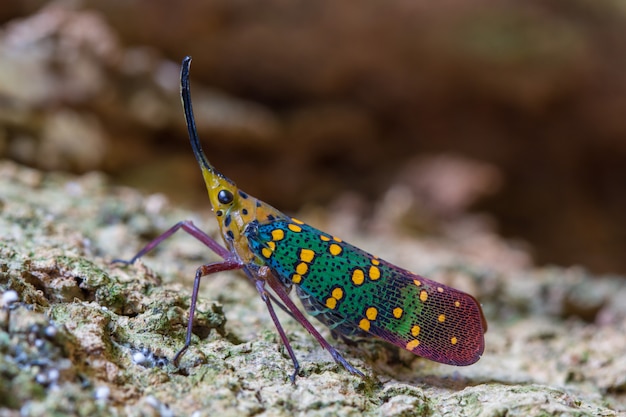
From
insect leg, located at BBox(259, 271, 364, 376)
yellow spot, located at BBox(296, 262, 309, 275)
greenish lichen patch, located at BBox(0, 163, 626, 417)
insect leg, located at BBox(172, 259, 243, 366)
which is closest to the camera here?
greenish lichen patch, located at BBox(0, 163, 626, 417)

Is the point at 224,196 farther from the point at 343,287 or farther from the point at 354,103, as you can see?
the point at 354,103

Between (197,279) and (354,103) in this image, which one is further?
(354,103)

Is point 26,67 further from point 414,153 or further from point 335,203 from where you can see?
point 414,153

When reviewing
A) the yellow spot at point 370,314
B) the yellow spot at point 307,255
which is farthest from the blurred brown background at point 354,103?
the yellow spot at point 370,314

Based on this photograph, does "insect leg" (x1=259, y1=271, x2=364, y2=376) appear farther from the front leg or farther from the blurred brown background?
the blurred brown background

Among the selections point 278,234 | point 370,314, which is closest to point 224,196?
point 278,234

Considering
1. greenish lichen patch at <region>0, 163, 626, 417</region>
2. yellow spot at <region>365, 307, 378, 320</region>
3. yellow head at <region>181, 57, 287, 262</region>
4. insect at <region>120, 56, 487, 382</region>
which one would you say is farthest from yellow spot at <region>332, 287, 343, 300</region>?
yellow head at <region>181, 57, 287, 262</region>
